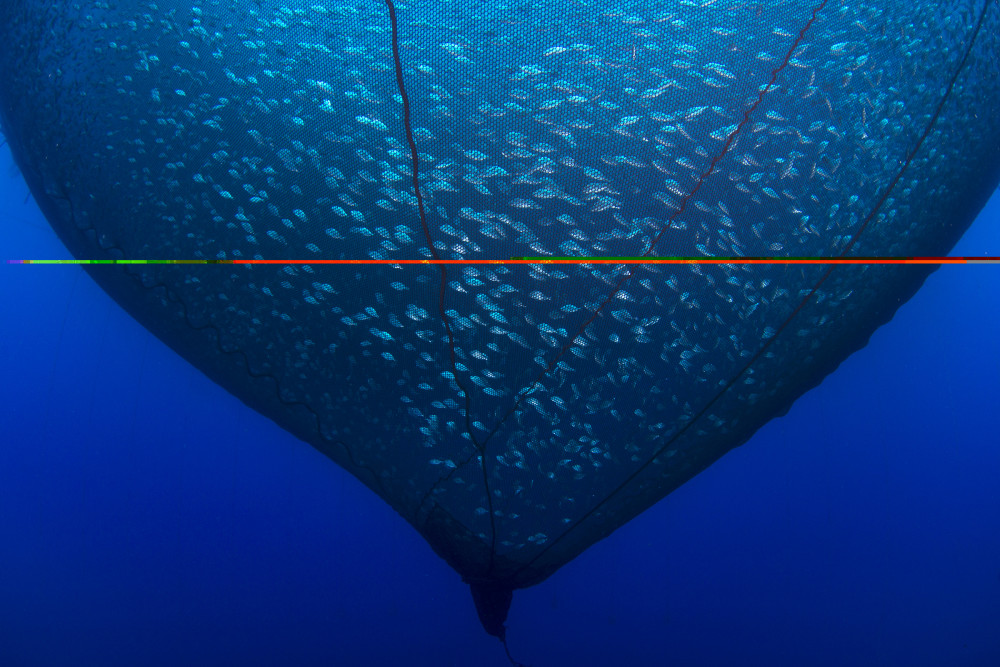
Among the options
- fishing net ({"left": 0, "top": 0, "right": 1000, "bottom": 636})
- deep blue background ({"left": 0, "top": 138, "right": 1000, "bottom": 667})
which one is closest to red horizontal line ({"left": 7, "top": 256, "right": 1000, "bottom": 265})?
fishing net ({"left": 0, "top": 0, "right": 1000, "bottom": 636})

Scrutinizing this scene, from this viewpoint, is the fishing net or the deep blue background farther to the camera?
the deep blue background

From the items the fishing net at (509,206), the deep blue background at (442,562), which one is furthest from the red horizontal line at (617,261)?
the deep blue background at (442,562)

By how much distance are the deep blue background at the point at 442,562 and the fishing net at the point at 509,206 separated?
0.06m

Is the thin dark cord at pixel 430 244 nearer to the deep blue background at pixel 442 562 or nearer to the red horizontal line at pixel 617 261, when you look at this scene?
the red horizontal line at pixel 617 261

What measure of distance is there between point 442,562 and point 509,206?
0.70 m

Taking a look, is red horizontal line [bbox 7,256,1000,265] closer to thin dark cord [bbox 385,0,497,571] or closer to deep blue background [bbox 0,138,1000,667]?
thin dark cord [bbox 385,0,497,571]

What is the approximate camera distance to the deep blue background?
980 millimetres

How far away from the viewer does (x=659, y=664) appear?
1.01m

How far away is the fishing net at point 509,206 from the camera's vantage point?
778 mm

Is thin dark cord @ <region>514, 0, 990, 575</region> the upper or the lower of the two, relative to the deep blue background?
upper

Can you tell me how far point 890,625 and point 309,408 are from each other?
1219mm

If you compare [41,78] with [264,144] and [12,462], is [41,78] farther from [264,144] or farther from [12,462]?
[12,462]

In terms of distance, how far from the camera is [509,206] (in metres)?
0.80

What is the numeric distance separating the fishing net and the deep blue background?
0.21 ft
